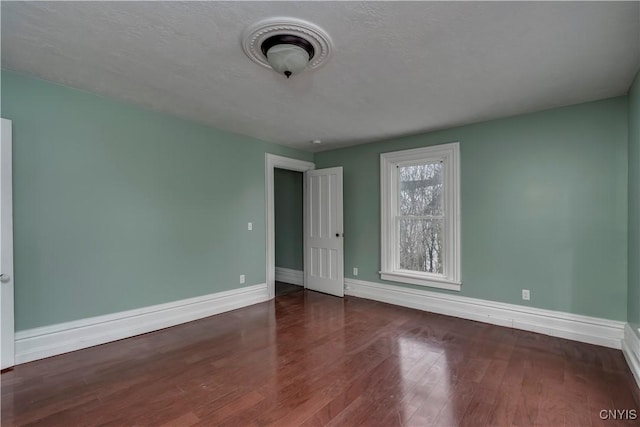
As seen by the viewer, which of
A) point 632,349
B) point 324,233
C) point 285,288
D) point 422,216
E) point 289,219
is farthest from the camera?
point 289,219

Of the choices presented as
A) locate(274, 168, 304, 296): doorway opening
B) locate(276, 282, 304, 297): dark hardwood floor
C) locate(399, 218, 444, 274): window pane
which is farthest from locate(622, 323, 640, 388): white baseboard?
locate(274, 168, 304, 296): doorway opening

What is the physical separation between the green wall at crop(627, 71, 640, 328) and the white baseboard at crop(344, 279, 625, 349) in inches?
10.4

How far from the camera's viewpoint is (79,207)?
2.90m

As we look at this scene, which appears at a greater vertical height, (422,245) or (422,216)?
(422,216)

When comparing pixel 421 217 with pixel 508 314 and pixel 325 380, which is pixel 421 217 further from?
pixel 325 380

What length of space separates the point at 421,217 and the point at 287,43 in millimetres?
3100

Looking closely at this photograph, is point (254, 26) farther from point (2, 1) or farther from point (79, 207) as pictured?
point (79, 207)

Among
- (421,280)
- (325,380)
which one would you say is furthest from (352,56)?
(421,280)

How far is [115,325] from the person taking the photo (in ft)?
10.2

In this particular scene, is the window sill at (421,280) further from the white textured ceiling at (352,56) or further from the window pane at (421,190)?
the white textured ceiling at (352,56)

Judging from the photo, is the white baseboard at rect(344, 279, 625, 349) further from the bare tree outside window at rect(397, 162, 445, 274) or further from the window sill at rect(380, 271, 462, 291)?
the bare tree outside window at rect(397, 162, 445, 274)

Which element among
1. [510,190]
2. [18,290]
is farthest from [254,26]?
[510,190]

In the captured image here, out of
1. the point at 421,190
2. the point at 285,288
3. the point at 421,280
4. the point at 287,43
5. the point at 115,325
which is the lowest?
the point at 285,288

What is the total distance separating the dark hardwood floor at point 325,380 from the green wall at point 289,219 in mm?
2503
